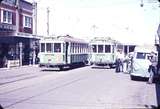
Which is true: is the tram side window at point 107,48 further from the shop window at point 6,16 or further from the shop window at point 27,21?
the shop window at point 27,21

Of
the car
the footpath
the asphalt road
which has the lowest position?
the asphalt road

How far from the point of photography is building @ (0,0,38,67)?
41.1 meters

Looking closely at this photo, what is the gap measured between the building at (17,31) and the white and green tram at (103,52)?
376 inches

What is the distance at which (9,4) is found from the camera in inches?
1715

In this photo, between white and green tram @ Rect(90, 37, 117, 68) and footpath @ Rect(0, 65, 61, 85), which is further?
white and green tram @ Rect(90, 37, 117, 68)

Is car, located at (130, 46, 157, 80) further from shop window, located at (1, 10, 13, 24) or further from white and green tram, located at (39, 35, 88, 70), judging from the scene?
shop window, located at (1, 10, 13, 24)

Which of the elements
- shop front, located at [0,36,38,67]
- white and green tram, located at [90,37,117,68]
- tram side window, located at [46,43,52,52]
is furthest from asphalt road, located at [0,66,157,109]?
shop front, located at [0,36,38,67]

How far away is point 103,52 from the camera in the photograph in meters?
35.9

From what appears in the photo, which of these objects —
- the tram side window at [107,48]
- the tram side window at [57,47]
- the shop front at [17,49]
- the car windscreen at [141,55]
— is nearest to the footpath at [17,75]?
the tram side window at [57,47]

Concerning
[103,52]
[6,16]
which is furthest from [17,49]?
[103,52]

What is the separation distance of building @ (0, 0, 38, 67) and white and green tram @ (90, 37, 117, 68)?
9546 mm

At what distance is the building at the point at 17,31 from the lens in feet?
135

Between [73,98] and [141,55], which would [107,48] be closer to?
[141,55]

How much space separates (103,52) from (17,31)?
14.4 metres
